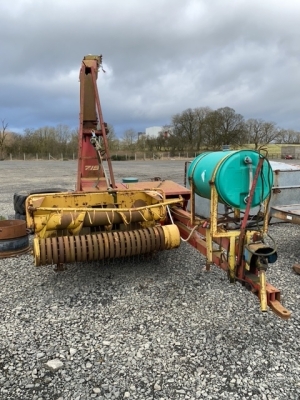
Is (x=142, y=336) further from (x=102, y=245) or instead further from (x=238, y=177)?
(x=238, y=177)

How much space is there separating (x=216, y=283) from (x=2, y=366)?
245 cm

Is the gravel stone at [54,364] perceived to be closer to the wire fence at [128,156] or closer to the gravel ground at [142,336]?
the gravel ground at [142,336]

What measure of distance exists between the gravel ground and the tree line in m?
53.9

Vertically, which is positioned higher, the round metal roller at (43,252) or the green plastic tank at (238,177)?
the green plastic tank at (238,177)

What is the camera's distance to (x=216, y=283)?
4219 millimetres

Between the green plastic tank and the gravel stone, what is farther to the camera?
the green plastic tank

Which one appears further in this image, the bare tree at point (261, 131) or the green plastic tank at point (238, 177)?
the bare tree at point (261, 131)

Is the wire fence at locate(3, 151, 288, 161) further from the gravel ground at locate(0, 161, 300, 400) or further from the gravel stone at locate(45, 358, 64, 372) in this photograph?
the gravel stone at locate(45, 358, 64, 372)

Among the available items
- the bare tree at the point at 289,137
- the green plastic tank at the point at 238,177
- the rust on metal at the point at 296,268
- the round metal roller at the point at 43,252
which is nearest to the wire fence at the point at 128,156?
the bare tree at the point at 289,137

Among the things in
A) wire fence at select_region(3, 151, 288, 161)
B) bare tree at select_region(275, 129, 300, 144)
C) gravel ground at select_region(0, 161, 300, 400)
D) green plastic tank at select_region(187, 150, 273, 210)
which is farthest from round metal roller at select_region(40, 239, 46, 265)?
bare tree at select_region(275, 129, 300, 144)

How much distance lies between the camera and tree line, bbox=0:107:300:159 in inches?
2328

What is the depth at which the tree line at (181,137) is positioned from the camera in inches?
2328

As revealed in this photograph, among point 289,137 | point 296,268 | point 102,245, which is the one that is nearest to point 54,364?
point 102,245

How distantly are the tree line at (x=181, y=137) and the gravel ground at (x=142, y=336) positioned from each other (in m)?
53.9
